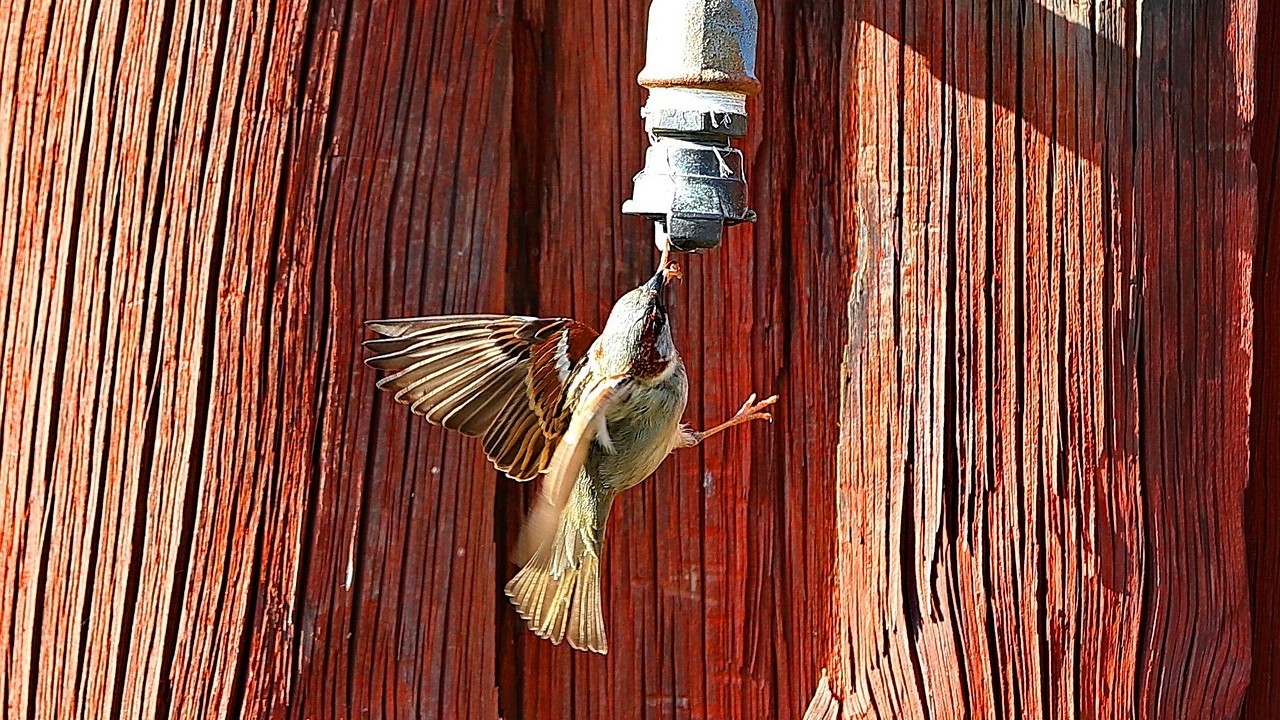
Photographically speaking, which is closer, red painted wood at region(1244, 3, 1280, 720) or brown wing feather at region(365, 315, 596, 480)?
brown wing feather at region(365, 315, 596, 480)

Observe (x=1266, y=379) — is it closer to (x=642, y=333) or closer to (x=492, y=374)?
(x=642, y=333)

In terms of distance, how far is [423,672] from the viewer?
1.70m

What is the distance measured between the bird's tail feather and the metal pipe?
1.83 ft

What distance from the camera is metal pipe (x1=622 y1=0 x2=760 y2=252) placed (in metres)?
1.30

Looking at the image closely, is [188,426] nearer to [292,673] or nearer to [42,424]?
[42,424]

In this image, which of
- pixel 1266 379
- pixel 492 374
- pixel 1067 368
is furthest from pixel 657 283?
pixel 1266 379

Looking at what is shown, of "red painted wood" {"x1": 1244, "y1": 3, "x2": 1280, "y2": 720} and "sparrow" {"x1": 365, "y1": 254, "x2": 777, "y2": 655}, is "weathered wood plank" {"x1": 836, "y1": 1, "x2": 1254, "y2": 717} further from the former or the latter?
Result: "sparrow" {"x1": 365, "y1": 254, "x2": 777, "y2": 655}

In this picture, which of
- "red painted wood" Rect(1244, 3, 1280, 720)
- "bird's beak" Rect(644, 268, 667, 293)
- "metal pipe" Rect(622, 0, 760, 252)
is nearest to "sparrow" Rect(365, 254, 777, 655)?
"bird's beak" Rect(644, 268, 667, 293)

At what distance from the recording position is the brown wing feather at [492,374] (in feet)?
5.04

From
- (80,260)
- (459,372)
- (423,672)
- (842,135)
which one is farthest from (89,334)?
(842,135)

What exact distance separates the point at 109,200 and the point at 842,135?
1002mm

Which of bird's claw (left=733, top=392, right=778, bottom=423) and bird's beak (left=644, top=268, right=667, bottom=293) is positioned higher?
bird's beak (left=644, top=268, right=667, bottom=293)

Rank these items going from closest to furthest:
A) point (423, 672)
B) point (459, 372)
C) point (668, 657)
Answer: point (459, 372) → point (423, 672) → point (668, 657)

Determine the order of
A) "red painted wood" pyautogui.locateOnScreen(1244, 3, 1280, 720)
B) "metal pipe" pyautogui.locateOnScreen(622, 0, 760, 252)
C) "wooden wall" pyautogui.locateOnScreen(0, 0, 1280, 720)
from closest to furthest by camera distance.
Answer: "metal pipe" pyautogui.locateOnScreen(622, 0, 760, 252)
"wooden wall" pyautogui.locateOnScreen(0, 0, 1280, 720)
"red painted wood" pyautogui.locateOnScreen(1244, 3, 1280, 720)
